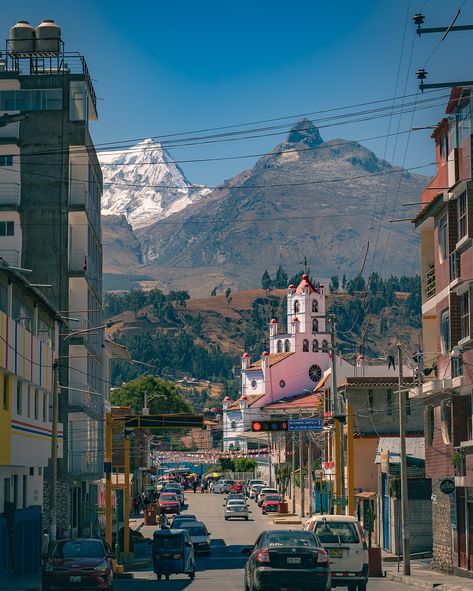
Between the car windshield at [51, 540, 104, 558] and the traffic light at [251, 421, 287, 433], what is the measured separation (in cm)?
3054

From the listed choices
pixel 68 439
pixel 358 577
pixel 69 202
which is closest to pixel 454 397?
pixel 358 577

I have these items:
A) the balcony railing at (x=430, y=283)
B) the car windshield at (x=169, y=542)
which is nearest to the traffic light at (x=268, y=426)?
the balcony railing at (x=430, y=283)

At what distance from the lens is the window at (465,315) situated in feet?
144

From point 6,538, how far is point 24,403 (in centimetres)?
670

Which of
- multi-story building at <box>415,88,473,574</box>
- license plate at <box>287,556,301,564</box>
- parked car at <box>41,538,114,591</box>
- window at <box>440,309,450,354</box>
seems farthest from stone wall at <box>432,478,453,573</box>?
license plate at <box>287,556,301,564</box>

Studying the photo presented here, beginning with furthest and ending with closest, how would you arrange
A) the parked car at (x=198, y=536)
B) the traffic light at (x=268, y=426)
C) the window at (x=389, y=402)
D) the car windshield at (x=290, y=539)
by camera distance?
1. the window at (x=389, y=402)
2. the traffic light at (x=268, y=426)
3. the parked car at (x=198, y=536)
4. the car windshield at (x=290, y=539)

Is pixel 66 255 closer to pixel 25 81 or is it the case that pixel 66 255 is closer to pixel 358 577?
pixel 25 81

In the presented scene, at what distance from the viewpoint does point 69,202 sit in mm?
73812

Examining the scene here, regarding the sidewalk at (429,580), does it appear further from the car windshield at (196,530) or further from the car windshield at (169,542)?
the car windshield at (196,530)

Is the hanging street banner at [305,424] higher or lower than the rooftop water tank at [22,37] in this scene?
lower

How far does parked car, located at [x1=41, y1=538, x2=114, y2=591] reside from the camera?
33031 mm

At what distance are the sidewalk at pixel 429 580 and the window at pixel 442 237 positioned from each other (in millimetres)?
12031

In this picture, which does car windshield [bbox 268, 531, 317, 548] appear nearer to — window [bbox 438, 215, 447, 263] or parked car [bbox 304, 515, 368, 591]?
parked car [bbox 304, 515, 368, 591]

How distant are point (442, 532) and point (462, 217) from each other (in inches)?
503
